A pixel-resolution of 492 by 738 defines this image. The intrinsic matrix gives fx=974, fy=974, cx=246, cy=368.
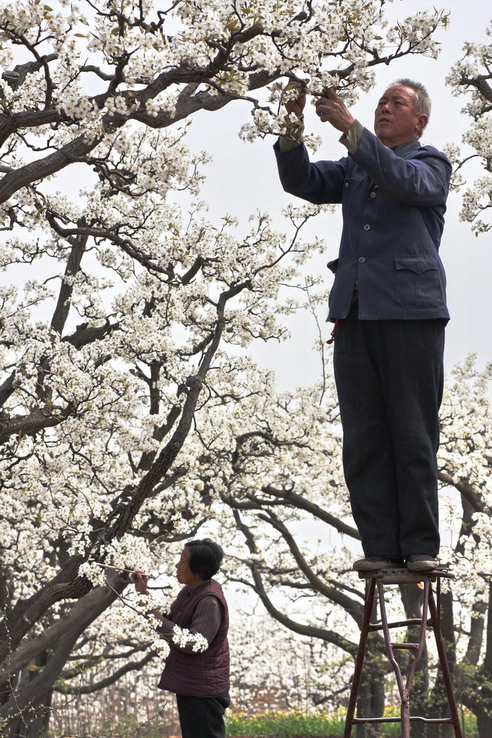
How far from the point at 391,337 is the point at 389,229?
376mm

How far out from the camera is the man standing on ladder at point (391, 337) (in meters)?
3.19

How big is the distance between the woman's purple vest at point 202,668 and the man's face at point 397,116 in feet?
8.37

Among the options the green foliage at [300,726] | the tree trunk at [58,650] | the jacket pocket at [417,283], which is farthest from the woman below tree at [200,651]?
the green foliage at [300,726]

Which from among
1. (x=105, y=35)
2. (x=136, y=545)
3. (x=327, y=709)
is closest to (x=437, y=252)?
(x=105, y=35)

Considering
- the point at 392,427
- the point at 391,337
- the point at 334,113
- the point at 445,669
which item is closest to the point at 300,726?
the point at 445,669

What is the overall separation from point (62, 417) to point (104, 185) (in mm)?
2964

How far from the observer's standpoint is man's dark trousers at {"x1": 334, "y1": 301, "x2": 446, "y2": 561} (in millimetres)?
3217

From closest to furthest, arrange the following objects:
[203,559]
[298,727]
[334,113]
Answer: [334,113], [203,559], [298,727]

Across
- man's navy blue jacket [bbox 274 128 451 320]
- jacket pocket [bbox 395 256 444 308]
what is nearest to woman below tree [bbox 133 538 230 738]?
man's navy blue jacket [bbox 274 128 451 320]

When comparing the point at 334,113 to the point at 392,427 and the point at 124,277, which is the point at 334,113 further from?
the point at 124,277

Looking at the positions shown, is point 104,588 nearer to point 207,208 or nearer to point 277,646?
point 207,208

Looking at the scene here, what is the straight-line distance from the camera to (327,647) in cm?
1853

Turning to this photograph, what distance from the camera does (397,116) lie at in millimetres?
3508

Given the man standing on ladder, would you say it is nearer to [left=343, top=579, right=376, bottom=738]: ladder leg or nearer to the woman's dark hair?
[left=343, top=579, right=376, bottom=738]: ladder leg
